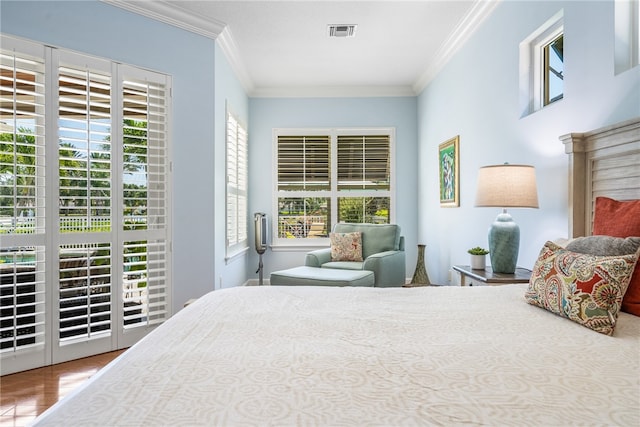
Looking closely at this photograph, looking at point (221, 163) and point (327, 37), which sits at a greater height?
point (327, 37)

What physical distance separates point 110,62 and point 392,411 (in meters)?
3.27

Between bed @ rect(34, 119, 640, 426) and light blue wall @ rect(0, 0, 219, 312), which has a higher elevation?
light blue wall @ rect(0, 0, 219, 312)

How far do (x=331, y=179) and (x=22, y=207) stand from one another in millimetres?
3708

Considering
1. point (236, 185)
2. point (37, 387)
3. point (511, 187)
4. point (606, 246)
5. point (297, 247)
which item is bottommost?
point (37, 387)

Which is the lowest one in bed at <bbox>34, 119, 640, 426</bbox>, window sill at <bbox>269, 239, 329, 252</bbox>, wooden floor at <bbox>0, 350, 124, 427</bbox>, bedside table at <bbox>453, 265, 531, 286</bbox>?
wooden floor at <bbox>0, 350, 124, 427</bbox>

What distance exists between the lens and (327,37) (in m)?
3.84

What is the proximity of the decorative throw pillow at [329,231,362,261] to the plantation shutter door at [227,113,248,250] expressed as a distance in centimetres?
120

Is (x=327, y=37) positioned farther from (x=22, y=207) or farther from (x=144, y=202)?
(x=22, y=207)

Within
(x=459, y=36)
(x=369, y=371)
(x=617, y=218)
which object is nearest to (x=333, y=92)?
(x=459, y=36)

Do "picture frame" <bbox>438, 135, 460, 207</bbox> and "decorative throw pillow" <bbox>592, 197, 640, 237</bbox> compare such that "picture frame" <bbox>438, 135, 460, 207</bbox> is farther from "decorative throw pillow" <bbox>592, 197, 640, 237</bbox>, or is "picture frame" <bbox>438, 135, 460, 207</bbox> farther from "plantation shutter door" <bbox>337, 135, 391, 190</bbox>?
"decorative throw pillow" <bbox>592, 197, 640, 237</bbox>

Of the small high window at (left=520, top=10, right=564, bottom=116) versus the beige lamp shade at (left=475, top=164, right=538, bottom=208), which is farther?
the small high window at (left=520, top=10, right=564, bottom=116)

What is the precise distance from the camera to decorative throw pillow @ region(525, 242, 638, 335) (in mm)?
1161

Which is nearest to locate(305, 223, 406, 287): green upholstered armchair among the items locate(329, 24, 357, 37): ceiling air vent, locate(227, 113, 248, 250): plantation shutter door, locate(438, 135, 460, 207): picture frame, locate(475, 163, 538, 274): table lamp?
locate(438, 135, 460, 207): picture frame

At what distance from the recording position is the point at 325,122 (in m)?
5.52
